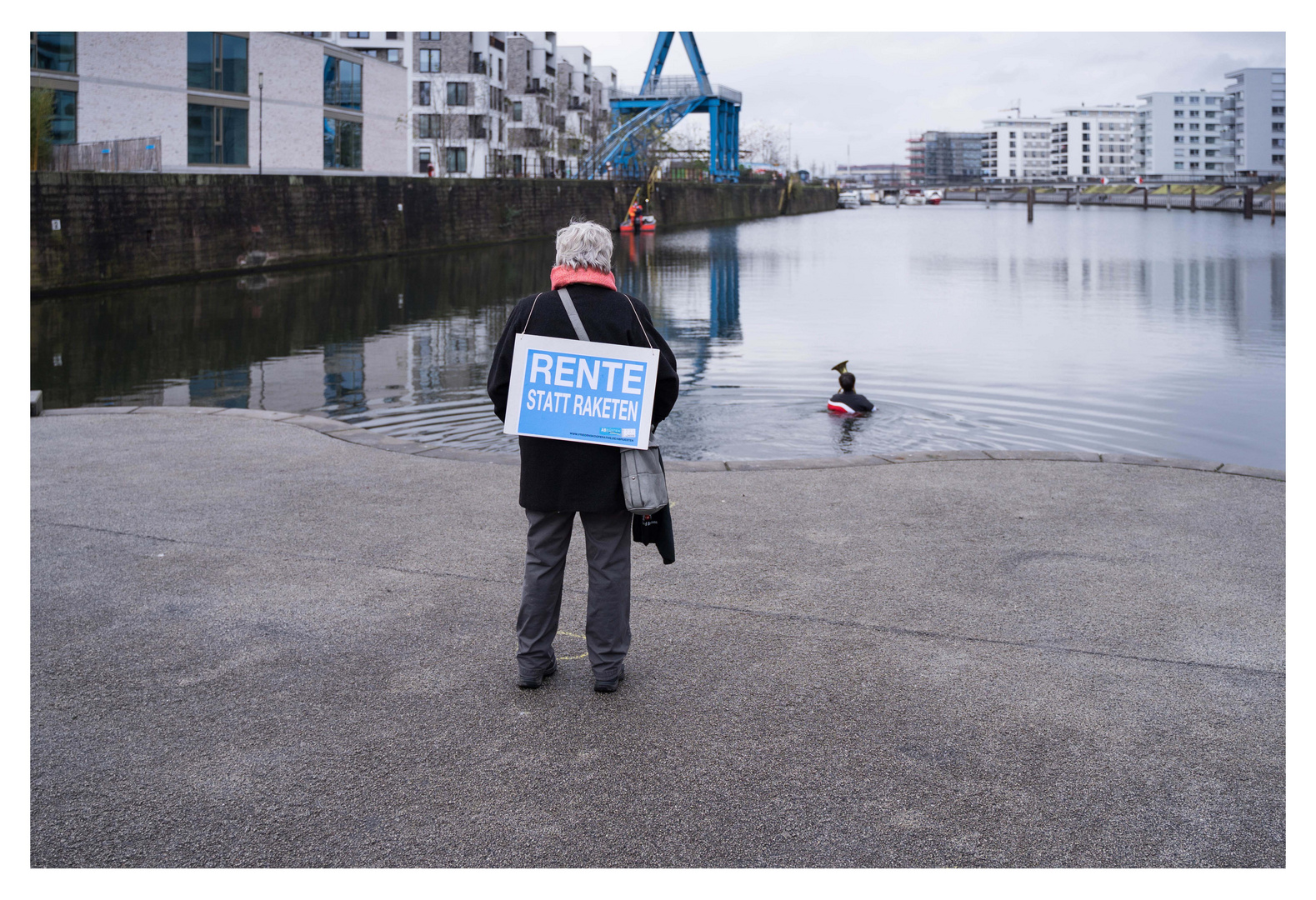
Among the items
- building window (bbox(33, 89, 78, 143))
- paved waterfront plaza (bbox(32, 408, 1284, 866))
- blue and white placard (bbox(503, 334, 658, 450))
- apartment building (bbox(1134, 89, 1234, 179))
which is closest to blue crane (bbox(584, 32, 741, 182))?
building window (bbox(33, 89, 78, 143))

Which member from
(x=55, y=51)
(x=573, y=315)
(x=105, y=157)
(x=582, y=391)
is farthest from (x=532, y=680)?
(x=55, y=51)

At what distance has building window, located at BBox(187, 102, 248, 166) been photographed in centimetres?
4319

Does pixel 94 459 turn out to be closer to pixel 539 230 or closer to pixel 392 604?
pixel 392 604

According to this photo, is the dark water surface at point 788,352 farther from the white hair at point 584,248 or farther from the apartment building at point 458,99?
the apartment building at point 458,99

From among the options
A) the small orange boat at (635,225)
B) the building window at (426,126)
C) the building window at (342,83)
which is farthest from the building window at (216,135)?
the building window at (426,126)

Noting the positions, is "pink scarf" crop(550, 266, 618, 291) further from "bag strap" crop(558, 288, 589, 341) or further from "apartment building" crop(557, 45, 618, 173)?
"apartment building" crop(557, 45, 618, 173)

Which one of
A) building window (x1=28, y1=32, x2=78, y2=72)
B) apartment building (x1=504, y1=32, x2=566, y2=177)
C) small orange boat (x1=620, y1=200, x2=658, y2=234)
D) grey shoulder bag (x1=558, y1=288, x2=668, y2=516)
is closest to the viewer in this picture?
grey shoulder bag (x1=558, y1=288, x2=668, y2=516)

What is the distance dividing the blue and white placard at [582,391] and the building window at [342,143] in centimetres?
5092

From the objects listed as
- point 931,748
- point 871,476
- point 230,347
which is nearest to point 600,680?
point 931,748

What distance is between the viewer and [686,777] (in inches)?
154

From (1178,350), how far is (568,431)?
669 inches

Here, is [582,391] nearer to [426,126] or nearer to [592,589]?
[592,589]

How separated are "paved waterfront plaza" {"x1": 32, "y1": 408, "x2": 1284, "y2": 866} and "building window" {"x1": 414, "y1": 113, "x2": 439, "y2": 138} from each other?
7431 centimetres

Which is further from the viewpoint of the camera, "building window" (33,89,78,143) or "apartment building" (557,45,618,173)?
"apartment building" (557,45,618,173)
